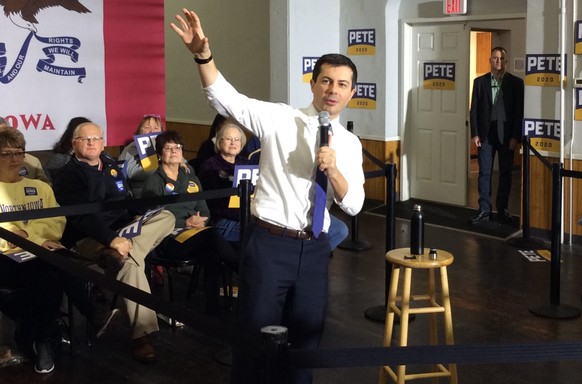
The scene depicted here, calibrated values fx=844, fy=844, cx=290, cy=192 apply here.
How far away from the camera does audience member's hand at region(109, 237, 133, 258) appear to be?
14.5 feet

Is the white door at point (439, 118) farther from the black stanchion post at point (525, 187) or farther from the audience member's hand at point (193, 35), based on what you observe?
the audience member's hand at point (193, 35)

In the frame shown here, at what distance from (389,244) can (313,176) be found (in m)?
2.22

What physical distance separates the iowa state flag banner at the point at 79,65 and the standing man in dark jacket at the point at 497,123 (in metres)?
3.09

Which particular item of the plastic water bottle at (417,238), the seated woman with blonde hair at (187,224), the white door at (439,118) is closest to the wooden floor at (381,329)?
the seated woman with blonde hair at (187,224)

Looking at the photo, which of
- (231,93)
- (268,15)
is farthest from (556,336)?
(268,15)

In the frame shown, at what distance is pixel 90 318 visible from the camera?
4504mm

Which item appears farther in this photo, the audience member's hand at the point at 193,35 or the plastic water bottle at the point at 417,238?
the plastic water bottle at the point at 417,238

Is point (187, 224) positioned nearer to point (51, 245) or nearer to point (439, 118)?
point (51, 245)

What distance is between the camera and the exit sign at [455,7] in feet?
27.2

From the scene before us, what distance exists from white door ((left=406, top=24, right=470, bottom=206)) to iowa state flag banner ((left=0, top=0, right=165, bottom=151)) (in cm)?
319

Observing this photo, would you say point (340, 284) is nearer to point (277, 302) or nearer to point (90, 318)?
point (90, 318)

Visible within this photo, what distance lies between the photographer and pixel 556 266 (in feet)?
16.8

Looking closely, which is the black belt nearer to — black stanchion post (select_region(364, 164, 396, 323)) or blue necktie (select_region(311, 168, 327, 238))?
blue necktie (select_region(311, 168, 327, 238))

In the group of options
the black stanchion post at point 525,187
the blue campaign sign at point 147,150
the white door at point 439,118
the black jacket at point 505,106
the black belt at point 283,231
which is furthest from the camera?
the white door at point 439,118
